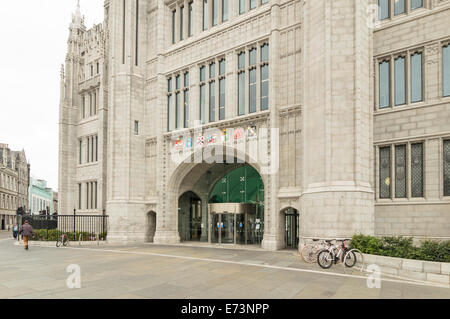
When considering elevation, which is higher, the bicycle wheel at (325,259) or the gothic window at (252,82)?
the gothic window at (252,82)

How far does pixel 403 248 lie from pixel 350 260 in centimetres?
185

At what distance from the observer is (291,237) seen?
23.4 m

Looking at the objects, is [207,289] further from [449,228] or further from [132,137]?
[132,137]

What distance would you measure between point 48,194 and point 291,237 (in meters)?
127

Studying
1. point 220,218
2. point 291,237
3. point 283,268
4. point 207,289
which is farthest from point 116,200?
point 207,289

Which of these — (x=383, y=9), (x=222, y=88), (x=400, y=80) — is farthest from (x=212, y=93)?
(x=400, y=80)

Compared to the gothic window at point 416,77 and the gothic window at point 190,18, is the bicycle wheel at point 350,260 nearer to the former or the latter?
the gothic window at point 416,77

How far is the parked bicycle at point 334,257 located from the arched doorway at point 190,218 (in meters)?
16.6

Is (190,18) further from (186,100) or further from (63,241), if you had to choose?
(63,241)

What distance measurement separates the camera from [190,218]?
30.7m

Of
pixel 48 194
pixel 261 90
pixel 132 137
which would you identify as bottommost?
pixel 48 194

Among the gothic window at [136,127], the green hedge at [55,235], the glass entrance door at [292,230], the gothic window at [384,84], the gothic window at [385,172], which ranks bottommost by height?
the green hedge at [55,235]

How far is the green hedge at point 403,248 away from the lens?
40.1 feet

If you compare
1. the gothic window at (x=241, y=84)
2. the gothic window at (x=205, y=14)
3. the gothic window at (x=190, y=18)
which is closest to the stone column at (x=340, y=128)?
the gothic window at (x=241, y=84)
